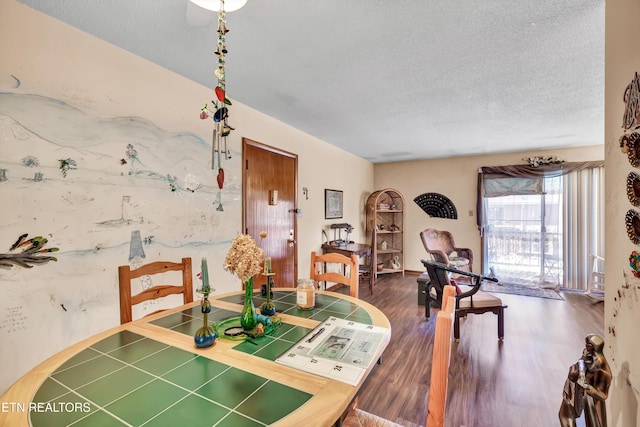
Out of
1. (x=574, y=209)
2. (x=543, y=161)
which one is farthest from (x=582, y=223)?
(x=543, y=161)

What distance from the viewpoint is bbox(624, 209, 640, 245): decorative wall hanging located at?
3.45 ft

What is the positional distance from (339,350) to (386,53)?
6.11 feet

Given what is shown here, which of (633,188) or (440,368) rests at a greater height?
(633,188)

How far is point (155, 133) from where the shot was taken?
2.08 metres

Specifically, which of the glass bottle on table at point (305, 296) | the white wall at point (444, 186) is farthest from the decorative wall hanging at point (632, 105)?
the white wall at point (444, 186)

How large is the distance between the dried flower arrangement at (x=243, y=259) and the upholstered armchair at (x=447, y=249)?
400 centimetres

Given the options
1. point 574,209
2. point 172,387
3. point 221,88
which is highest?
point 221,88

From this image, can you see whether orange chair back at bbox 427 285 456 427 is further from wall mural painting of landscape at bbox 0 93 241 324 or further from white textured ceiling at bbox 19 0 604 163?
wall mural painting of landscape at bbox 0 93 241 324

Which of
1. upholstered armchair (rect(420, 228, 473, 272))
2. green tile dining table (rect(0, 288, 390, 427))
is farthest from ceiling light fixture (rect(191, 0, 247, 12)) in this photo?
upholstered armchair (rect(420, 228, 473, 272))

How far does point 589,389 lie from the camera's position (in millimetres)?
755

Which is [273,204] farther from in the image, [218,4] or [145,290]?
[218,4]

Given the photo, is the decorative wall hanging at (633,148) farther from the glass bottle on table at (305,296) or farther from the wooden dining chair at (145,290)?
the wooden dining chair at (145,290)

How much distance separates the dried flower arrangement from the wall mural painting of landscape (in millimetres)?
1196

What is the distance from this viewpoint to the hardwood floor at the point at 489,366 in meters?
1.82
